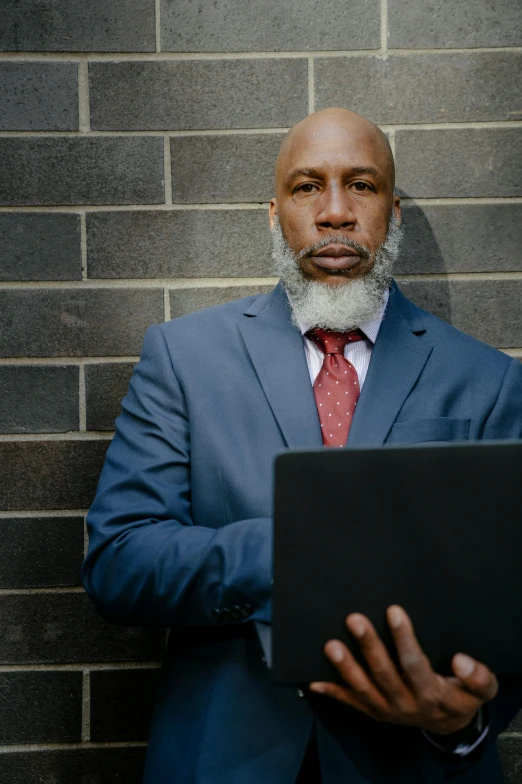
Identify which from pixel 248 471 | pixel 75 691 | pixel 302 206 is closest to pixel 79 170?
pixel 302 206

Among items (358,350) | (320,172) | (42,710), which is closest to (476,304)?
(358,350)

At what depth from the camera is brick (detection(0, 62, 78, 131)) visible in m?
1.96

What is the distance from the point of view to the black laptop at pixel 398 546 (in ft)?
3.28

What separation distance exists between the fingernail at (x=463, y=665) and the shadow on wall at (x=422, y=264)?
44.2 inches

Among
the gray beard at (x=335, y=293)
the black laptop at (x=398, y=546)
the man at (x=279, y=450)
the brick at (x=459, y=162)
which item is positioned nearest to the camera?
the black laptop at (x=398, y=546)

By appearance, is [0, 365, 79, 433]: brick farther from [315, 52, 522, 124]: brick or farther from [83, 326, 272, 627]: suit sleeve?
[315, 52, 522, 124]: brick

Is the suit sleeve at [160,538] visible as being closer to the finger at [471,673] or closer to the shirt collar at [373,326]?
the finger at [471,673]

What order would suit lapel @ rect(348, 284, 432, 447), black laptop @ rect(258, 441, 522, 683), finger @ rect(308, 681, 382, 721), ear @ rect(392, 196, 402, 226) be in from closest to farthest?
black laptop @ rect(258, 441, 522, 683), finger @ rect(308, 681, 382, 721), suit lapel @ rect(348, 284, 432, 447), ear @ rect(392, 196, 402, 226)

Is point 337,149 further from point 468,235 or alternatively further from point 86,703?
point 86,703

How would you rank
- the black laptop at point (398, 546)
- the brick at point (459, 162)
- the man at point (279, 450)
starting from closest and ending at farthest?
the black laptop at point (398, 546)
the man at point (279, 450)
the brick at point (459, 162)

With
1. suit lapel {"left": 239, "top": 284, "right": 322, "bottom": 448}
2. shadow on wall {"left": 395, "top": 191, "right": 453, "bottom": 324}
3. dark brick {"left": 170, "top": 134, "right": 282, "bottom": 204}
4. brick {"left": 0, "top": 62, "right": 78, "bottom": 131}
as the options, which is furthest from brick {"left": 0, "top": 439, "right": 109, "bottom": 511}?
shadow on wall {"left": 395, "top": 191, "right": 453, "bottom": 324}

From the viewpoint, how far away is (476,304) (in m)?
2.01

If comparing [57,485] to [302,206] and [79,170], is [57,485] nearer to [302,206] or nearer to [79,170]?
[79,170]

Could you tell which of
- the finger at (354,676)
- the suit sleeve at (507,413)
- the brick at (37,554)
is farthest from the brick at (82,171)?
the finger at (354,676)
